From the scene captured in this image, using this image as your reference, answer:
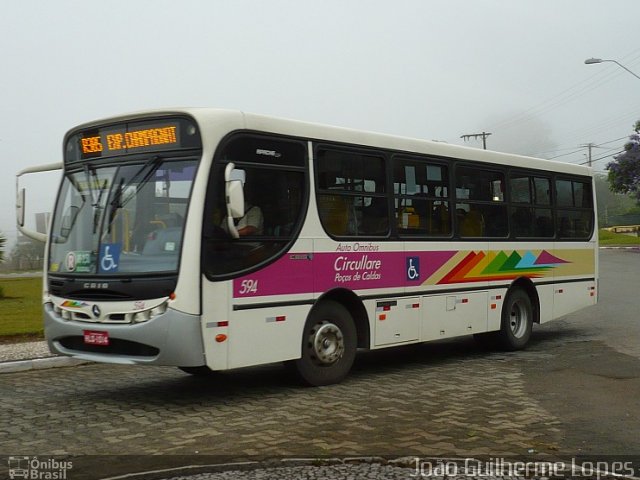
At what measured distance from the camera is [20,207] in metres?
9.47

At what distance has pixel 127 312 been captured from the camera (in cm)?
767

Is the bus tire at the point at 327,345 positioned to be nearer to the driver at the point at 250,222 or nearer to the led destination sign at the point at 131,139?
the driver at the point at 250,222

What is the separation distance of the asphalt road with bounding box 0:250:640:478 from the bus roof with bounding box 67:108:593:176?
281 cm

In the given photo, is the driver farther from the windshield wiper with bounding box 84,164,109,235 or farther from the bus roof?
the windshield wiper with bounding box 84,164,109,235

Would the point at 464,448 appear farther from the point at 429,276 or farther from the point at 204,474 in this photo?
the point at 429,276

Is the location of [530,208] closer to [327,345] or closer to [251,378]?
[327,345]

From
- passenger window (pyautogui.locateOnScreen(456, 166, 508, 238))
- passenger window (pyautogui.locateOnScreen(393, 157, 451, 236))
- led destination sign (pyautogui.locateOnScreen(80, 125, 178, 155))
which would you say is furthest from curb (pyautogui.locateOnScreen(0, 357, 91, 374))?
passenger window (pyautogui.locateOnScreen(456, 166, 508, 238))

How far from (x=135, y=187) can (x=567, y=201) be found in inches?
327

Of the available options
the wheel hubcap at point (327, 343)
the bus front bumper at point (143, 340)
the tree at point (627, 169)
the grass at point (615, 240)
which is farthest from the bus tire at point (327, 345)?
the grass at point (615, 240)

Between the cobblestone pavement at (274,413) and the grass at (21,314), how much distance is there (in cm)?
319

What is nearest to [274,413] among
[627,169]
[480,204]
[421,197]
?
[421,197]

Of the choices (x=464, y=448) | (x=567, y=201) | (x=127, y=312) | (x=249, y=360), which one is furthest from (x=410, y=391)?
(x=567, y=201)

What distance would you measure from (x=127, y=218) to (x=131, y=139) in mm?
904

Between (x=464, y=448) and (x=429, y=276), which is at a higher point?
(x=429, y=276)
